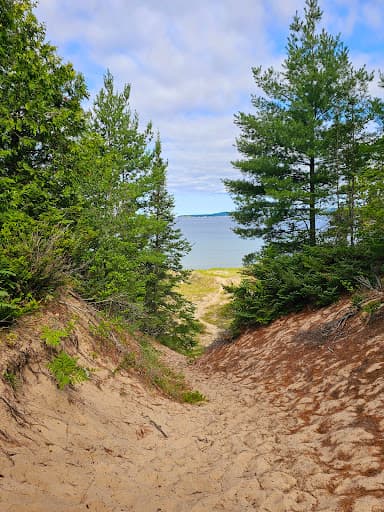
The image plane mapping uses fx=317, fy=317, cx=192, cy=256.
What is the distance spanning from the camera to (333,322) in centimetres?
857

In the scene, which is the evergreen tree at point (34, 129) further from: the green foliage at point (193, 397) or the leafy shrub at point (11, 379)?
the green foliage at point (193, 397)

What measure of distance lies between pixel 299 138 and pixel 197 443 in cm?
1197

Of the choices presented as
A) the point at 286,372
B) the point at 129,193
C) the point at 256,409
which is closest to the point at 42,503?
the point at 256,409

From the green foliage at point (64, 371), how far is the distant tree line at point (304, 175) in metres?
7.99

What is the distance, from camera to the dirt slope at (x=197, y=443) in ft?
9.70

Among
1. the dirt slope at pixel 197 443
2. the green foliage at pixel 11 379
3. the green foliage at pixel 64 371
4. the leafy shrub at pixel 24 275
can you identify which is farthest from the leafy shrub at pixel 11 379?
the leafy shrub at pixel 24 275

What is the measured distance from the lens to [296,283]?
10836 mm

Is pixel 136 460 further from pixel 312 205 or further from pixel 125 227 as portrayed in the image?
pixel 312 205

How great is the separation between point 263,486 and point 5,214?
6416 millimetres

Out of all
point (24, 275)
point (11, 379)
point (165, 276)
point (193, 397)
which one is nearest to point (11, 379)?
point (11, 379)

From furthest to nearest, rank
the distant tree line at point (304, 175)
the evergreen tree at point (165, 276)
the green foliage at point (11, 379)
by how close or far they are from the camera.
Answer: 1. the evergreen tree at point (165, 276)
2. the distant tree line at point (304, 175)
3. the green foliage at point (11, 379)

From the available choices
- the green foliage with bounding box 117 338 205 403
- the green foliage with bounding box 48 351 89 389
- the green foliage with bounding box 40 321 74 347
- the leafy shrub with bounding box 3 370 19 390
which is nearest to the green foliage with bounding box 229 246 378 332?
the green foliage with bounding box 117 338 205 403

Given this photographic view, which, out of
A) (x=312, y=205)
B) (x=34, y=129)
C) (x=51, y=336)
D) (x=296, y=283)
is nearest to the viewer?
(x=51, y=336)

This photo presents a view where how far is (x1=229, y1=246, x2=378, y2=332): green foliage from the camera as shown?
32.9 feet
